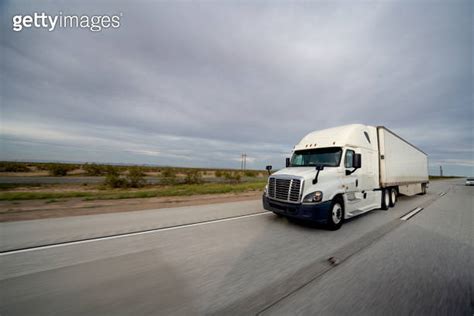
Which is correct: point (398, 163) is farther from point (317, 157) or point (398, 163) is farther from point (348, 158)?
point (317, 157)

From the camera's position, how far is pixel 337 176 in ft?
17.6

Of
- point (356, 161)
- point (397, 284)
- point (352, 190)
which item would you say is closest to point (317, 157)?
point (356, 161)

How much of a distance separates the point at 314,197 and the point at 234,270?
115 inches

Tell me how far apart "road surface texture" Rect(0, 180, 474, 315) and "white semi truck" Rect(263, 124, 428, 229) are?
2.04 feet

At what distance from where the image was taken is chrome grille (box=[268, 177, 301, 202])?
4965 mm

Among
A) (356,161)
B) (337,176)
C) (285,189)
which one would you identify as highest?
(356,161)

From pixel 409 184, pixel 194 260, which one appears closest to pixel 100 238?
pixel 194 260

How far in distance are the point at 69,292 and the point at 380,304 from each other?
3.94 meters

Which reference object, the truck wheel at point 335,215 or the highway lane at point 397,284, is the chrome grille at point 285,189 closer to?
the truck wheel at point 335,215

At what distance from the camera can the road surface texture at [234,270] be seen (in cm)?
212

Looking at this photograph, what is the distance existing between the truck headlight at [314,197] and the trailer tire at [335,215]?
48 centimetres

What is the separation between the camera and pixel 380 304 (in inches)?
84.2

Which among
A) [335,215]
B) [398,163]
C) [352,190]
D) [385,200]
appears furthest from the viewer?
[398,163]

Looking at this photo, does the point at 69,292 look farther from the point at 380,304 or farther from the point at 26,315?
the point at 380,304
